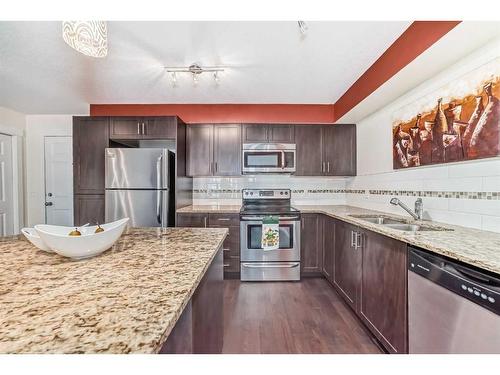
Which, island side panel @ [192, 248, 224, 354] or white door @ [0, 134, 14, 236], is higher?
white door @ [0, 134, 14, 236]

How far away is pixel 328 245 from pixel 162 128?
2520mm

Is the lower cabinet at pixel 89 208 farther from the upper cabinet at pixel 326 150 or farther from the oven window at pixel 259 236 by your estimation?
the upper cabinet at pixel 326 150

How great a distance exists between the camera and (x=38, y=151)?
13.1ft

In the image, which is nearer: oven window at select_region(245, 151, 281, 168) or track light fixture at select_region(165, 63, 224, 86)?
track light fixture at select_region(165, 63, 224, 86)

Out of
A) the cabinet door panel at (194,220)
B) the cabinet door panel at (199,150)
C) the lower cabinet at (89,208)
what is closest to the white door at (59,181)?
the lower cabinet at (89,208)

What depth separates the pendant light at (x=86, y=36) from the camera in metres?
1.07

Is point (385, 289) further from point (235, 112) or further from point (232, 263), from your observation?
point (235, 112)

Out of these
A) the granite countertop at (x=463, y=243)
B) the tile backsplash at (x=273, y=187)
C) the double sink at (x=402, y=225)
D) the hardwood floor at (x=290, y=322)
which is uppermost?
the tile backsplash at (x=273, y=187)

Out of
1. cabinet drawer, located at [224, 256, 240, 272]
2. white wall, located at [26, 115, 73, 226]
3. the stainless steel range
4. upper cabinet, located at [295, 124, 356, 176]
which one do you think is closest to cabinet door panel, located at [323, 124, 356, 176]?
upper cabinet, located at [295, 124, 356, 176]

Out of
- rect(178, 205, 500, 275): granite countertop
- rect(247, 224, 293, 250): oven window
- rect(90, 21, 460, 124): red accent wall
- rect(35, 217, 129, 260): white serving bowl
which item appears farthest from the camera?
rect(90, 21, 460, 124): red accent wall

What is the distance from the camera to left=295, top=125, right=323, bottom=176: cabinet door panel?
11.4 ft

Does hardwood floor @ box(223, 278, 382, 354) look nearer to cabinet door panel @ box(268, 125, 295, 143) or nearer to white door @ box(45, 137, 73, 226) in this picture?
cabinet door panel @ box(268, 125, 295, 143)

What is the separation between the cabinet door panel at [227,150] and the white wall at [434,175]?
170cm

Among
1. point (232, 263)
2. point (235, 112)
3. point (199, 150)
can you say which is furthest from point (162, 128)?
point (232, 263)
